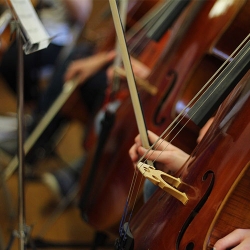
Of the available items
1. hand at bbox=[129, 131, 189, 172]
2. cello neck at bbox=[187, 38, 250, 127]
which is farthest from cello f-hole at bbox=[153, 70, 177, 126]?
cello neck at bbox=[187, 38, 250, 127]

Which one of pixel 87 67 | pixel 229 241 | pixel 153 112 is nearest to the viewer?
pixel 229 241

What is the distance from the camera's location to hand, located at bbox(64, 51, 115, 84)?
56.9 inches

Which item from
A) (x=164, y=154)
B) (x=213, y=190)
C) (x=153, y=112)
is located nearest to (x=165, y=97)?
(x=153, y=112)

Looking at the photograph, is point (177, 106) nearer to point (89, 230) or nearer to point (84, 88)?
point (84, 88)

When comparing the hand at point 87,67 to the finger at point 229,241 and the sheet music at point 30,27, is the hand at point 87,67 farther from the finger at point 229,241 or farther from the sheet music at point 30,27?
the finger at point 229,241

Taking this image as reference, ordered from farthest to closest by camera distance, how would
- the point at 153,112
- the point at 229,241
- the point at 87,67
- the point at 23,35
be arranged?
1. the point at 87,67
2. the point at 153,112
3. the point at 23,35
4. the point at 229,241

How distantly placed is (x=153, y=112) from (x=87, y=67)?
504mm

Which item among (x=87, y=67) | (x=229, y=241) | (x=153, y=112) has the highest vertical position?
(x=87, y=67)

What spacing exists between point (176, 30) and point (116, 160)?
0.39 m

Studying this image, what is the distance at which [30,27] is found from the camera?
735mm

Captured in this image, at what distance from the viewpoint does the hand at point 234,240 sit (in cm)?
60

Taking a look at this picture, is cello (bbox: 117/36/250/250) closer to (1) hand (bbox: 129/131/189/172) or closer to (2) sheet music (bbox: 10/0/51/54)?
(1) hand (bbox: 129/131/189/172)

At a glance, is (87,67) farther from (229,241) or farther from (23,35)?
(229,241)

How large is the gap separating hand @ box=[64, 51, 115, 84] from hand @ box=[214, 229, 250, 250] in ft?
3.02
